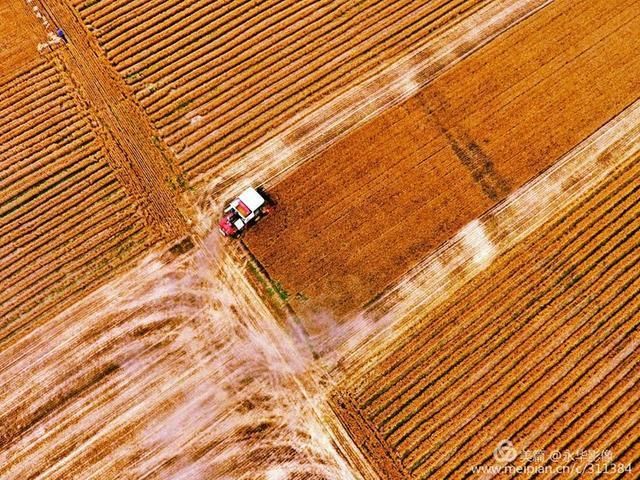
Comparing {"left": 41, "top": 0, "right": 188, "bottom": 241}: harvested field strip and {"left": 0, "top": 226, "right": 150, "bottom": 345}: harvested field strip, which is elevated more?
{"left": 41, "top": 0, "right": 188, "bottom": 241}: harvested field strip

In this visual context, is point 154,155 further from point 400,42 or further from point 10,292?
point 400,42

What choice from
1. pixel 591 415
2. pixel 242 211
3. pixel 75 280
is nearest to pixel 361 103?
pixel 242 211

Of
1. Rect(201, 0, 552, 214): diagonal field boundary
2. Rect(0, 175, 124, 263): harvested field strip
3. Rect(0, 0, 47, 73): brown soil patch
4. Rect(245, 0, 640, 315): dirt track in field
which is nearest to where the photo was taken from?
Rect(0, 175, 124, 263): harvested field strip

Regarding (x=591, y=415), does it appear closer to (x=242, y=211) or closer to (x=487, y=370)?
(x=487, y=370)

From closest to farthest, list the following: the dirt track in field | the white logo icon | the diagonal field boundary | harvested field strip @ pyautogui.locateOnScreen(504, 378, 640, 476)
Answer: the white logo icon → harvested field strip @ pyautogui.locateOnScreen(504, 378, 640, 476) → the dirt track in field → the diagonal field boundary

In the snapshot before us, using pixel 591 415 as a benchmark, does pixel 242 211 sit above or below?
above

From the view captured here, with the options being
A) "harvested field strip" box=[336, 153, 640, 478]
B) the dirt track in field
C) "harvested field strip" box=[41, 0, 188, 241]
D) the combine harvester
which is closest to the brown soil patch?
"harvested field strip" box=[41, 0, 188, 241]

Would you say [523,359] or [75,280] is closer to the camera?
[523,359]

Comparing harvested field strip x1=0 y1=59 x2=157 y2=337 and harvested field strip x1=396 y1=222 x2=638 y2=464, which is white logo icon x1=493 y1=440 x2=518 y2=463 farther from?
harvested field strip x1=0 y1=59 x2=157 y2=337
